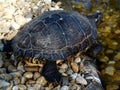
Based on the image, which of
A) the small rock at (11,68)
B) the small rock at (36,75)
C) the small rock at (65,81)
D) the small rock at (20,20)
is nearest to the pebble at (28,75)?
the small rock at (36,75)

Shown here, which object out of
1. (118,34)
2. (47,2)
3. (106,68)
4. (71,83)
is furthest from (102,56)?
(47,2)

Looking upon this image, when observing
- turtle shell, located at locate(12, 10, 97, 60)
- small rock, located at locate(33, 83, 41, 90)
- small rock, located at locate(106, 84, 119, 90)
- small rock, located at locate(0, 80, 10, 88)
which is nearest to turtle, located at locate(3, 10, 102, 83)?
turtle shell, located at locate(12, 10, 97, 60)

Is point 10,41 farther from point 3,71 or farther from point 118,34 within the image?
point 118,34

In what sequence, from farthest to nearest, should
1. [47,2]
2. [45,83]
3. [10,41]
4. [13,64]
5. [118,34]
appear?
[47,2]
[118,34]
[10,41]
[13,64]
[45,83]

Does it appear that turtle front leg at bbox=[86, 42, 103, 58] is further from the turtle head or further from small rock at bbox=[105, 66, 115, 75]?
the turtle head

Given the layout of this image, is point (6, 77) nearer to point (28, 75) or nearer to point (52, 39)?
point (28, 75)

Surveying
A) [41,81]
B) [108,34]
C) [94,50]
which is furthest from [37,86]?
[108,34]

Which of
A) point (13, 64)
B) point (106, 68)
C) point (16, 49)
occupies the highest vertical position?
point (16, 49)
